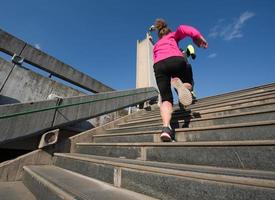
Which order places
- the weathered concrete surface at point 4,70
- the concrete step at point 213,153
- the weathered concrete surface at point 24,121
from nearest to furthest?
the concrete step at point 213,153, the weathered concrete surface at point 24,121, the weathered concrete surface at point 4,70

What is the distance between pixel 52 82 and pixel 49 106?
2211 mm

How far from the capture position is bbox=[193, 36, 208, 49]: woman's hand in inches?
91.5

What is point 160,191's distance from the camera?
Answer: 3.79 feet

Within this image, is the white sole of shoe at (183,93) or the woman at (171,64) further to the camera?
the white sole of shoe at (183,93)

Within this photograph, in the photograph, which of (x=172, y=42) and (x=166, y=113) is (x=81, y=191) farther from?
(x=172, y=42)

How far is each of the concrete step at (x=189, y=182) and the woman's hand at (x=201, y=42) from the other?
68.7 inches

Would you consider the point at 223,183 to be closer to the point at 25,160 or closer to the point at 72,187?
the point at 72,187

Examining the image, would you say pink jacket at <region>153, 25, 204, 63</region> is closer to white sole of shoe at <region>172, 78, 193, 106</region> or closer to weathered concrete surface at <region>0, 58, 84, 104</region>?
white sole of shoe at <region>172, 78, 193, 106</region>

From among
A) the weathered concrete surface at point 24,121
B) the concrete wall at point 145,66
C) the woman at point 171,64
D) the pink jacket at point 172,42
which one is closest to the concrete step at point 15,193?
the weathered concrete surface at point 24,121

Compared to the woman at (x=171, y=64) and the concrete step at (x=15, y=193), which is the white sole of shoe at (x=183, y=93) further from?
the concrete step at (x=15, y=193)

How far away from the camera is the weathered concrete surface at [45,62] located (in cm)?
475

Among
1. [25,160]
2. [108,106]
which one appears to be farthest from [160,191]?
[108,106]

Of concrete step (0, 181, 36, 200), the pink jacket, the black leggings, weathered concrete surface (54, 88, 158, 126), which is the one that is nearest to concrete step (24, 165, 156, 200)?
concrete step (0, 181, 36, 200)

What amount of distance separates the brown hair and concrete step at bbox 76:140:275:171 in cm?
179
